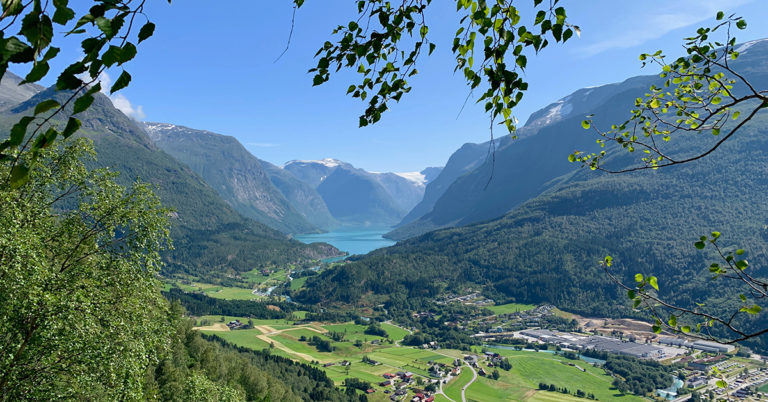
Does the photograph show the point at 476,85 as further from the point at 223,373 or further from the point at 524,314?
the point at 524,314

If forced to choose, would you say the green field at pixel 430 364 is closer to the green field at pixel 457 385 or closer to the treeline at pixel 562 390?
the green field at pixel 457 385


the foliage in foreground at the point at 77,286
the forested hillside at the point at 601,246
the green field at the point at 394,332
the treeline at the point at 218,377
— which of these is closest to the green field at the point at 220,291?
the forested hillside at the point at 601,246

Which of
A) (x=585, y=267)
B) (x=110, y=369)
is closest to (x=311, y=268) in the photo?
(x=585, y=267)

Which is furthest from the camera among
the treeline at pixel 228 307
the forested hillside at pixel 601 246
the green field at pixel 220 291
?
the green field at pixel 220 291

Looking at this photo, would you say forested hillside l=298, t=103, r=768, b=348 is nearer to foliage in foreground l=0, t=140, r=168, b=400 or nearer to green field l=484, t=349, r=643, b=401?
green field l=484, t=349, r=643, b=401

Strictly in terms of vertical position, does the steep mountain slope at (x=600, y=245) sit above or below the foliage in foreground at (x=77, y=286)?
below

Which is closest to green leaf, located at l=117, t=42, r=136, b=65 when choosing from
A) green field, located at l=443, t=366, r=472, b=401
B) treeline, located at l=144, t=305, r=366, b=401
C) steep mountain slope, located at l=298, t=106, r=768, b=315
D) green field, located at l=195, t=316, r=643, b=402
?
treeline, located at l=144, t=305, r=366, b=401

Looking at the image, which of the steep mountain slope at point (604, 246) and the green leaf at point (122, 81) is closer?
the green leaf at point (122, 81)
